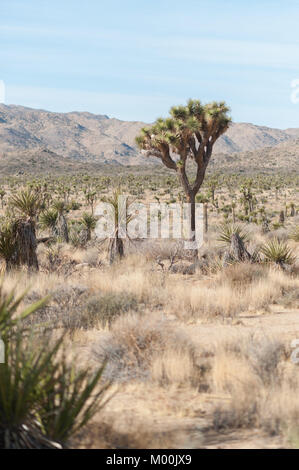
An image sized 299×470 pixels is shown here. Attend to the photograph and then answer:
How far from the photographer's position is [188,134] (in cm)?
1644

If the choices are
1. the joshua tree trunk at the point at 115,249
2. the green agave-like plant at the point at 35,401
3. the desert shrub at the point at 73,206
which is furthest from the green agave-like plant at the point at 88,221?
the green agave-like plant at the point at 35,401

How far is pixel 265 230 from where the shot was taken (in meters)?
24.5

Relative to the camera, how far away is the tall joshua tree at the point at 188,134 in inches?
639

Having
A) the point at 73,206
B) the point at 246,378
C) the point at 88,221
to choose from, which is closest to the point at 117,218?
the point at 88,221

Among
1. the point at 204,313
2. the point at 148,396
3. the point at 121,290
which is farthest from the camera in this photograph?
the point at 121,290

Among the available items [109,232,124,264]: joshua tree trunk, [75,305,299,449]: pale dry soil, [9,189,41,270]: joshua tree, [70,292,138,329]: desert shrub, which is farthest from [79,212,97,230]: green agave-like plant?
[75,305,299,449]: pale dry soil

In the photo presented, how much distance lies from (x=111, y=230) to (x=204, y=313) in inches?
244

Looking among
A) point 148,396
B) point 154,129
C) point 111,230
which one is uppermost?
point 154,129

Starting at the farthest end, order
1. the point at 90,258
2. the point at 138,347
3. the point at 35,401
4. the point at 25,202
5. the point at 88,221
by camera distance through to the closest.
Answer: the point at 88,221, the point at 90,258, the point at 25,202, the point at 138,347, the point at 35,401

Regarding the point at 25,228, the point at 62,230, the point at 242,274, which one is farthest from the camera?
the point at 62,230

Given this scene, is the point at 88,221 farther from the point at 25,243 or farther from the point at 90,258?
the point at 25,243
